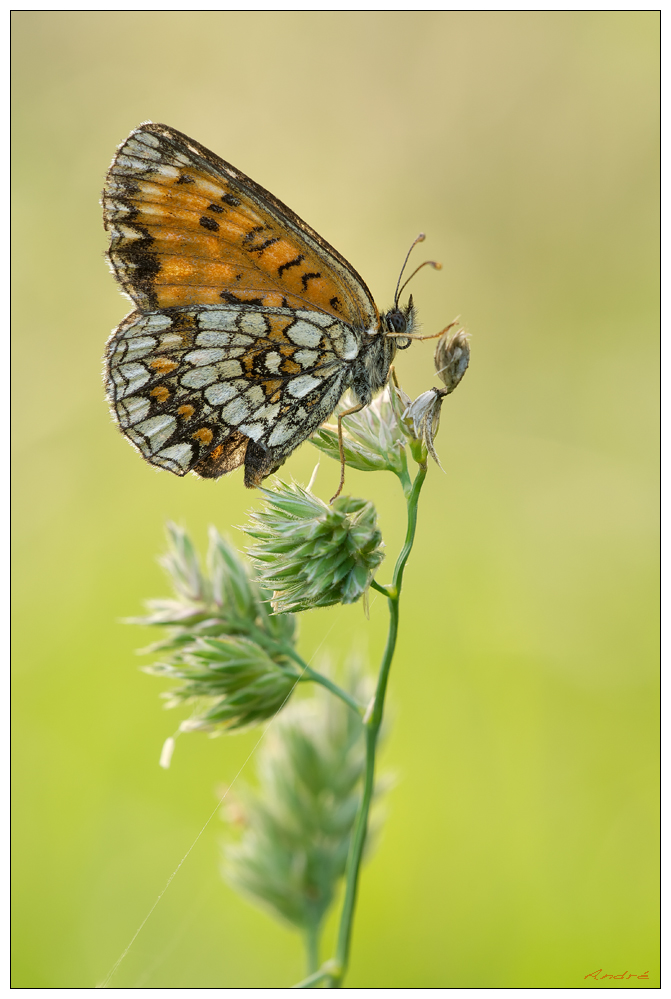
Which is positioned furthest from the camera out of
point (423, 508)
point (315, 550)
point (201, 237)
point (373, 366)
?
point (423, 508)

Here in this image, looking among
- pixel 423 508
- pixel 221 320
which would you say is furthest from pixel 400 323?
pixel 423 508

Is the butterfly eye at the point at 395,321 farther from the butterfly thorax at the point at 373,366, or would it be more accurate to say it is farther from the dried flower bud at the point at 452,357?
the dried flower bud at the point at 452,357

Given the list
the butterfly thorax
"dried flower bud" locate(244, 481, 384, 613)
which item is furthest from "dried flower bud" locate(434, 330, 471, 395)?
the butterfly thorax

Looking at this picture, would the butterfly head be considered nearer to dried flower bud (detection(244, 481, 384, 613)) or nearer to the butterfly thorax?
the butterfly thorax

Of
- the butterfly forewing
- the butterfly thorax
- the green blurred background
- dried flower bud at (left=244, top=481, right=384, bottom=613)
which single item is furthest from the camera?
the green blurred background

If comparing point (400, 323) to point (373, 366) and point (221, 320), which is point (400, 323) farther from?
point (221, 320)

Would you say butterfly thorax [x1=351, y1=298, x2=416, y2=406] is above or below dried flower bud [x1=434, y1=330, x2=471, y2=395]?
above

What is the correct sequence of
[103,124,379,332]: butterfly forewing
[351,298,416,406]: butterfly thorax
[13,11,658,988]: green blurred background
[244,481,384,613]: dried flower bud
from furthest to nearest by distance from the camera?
[13,11,658,988]: green blurred background
[351,298,416,406]: butterfly thorax
[103,124,379,332]: butterfly forewing
[244,481,384,613]: dried flower bud

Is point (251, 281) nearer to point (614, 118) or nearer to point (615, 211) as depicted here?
point (615, 211)
